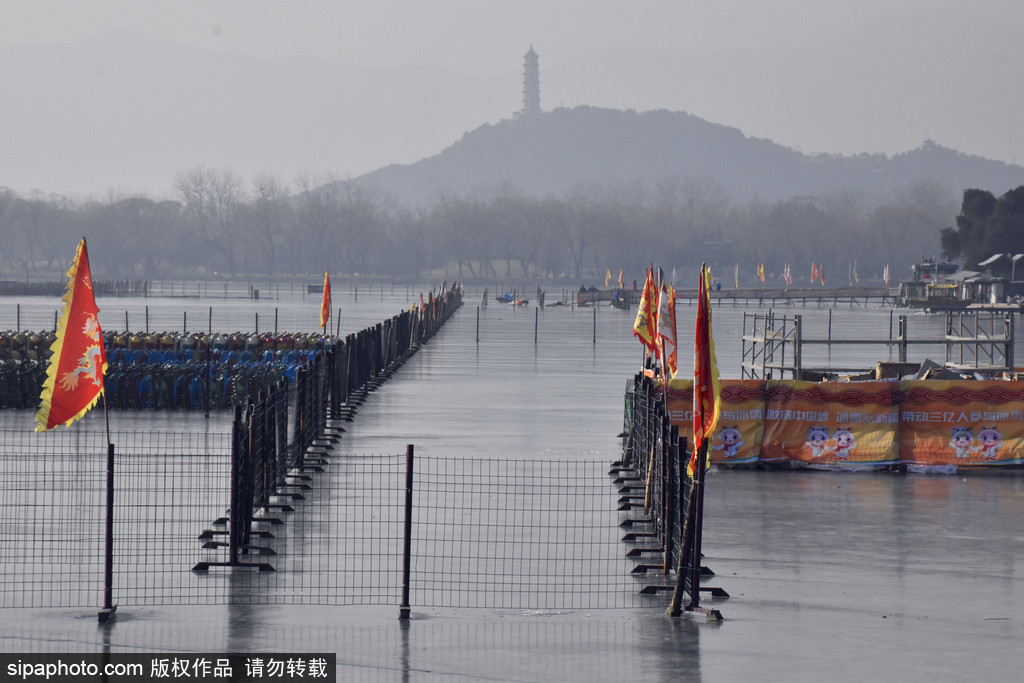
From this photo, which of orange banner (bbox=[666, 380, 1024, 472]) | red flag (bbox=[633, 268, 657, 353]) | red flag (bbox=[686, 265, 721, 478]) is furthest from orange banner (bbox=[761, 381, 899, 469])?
red flag (bbox=[686, 265, 721, 478])

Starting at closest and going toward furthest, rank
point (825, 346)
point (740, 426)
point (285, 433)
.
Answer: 1. point (285, 433)
2. point (740, 426)
3. point (825, 346)

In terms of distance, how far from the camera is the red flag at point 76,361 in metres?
12.2

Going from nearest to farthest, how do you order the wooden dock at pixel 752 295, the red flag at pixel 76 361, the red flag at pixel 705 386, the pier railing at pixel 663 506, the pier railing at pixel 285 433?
the red flag at pixel 705 386, the pier railing at pixel 663 506, the red flag at pixel 76 361, the pier railing at pixel 285 433, the wooden dock at pixel 752 295

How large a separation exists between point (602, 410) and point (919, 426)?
10434mm

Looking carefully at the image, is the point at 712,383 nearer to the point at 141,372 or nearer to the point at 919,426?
the point at 919,426

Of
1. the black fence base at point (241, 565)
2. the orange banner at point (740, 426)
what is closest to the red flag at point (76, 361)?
the black fence base at point (241, 565)

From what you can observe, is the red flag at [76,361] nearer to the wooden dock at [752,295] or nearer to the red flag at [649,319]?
the red flag at [649,319]

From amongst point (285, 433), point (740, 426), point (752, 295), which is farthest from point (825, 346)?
point (752, 295)

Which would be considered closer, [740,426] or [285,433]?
[285,433]

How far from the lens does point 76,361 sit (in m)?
12.3

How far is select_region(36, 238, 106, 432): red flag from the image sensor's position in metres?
12.2

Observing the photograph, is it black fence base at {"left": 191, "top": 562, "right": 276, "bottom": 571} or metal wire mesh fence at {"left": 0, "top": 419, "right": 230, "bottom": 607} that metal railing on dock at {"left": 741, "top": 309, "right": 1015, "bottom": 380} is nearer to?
metal wire mesh fence at {"left": 0, "top": 419, "right": 230, "bottom": 607}

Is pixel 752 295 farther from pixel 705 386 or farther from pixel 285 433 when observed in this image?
pixel 705 386

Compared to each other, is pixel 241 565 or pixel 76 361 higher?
pixel 76 361
